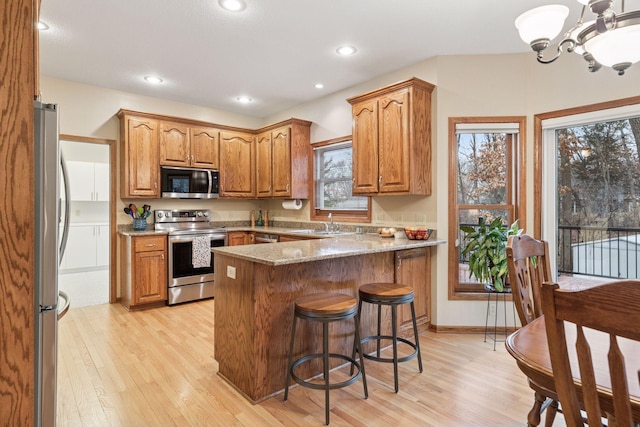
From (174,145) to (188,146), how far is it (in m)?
0.19

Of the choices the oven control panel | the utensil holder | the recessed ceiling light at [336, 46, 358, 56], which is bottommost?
the utensil holder

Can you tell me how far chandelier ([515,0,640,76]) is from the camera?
5.01 feet

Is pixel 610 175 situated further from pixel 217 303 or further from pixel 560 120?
pixel 217 303

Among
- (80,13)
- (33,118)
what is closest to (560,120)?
(33,118)

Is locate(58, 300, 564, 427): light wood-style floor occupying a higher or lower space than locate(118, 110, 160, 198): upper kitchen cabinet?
lower

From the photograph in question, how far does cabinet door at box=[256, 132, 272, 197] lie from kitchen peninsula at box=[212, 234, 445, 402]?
2.61 meters

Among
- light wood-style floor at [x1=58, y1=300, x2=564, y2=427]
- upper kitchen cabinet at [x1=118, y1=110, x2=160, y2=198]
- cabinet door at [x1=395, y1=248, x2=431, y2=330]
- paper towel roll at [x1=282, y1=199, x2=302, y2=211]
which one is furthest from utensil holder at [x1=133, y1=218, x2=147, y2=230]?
cabinet door at [x1=395, y1=248, x2=431, y2=330]

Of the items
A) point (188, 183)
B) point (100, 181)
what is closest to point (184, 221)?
point (188, 183)

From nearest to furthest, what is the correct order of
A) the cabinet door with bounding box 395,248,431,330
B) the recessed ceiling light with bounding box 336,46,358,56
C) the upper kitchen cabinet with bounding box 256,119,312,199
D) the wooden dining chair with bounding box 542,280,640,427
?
the wooden dining chair with bounding box 542,280,640,427
the cabinet door with bounding box 395,248,431,330
the recessed ceiling light with bounding box 336,46,358,56
the upper kitchen cabinet with bounding box 256,119,312,199

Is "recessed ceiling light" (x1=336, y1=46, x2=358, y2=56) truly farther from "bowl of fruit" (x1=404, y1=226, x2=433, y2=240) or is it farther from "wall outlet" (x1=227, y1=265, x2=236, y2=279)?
"wall outlet" (x1=227, y1=265, x2=236, y2=279)

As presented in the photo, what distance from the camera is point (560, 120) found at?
3160 millimetres

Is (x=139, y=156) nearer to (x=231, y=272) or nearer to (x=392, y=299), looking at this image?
(x=231, y=272)

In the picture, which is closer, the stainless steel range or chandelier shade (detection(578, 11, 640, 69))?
chandelier shade (detection(578, 11, 640, 69))

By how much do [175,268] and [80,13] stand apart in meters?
2.83
